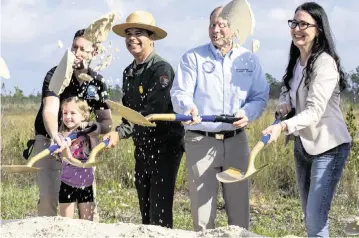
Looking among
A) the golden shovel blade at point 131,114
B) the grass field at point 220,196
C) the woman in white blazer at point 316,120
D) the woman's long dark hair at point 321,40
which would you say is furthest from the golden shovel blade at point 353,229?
the grass field at point 220,196

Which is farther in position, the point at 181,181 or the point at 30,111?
the point at 30,111

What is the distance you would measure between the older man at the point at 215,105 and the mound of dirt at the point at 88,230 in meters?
0.33

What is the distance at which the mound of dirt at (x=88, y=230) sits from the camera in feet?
14.4

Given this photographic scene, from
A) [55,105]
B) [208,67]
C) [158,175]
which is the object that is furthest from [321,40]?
[55,105]

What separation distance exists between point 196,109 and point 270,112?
5.43m

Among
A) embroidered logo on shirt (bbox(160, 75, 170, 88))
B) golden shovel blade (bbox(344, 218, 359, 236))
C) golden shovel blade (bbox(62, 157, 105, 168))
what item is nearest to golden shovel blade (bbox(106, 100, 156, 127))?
golden shovel blade (bbox(62, 157, 105, 168))

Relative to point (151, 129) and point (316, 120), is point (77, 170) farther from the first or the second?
point (316, 120)

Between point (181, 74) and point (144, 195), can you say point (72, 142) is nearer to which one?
point (144, 195)

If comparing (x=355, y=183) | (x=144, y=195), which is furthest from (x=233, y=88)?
(x=355, y=183)

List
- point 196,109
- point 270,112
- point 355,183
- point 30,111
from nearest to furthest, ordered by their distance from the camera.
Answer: point 196,109 < point 355,183 < point 270,112 < point 30,111

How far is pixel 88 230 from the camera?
4473 mm

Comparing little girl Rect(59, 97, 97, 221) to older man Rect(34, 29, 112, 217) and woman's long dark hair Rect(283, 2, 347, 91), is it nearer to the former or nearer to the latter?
older man Rect(34, 29, 112, 217)

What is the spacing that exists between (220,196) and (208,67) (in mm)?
3525

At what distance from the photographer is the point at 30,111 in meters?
12.1
